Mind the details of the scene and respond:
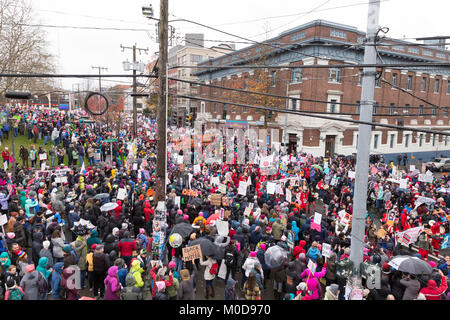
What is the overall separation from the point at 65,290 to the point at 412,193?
15.2 meters

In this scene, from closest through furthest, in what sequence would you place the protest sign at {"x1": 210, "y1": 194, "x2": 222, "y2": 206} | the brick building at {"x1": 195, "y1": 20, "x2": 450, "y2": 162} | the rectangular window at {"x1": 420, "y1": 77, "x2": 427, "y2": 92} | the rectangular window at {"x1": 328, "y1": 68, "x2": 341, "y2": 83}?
1. the protest sign at {"x1": 210, "y1": 194, "x2": 222, "y2": 206}
2. the brick building at {"x1": 195, "y1": 20, "x2": 450, "y2": 162}
3. the rectangular window at {"x1": 328, "y1": 68, "x2": 341, "y2": 83}
4. the rectangular window at {"x1": 420, "y1": 77, "x2": 427, "y2": 92}

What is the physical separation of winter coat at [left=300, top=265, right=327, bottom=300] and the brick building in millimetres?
19028

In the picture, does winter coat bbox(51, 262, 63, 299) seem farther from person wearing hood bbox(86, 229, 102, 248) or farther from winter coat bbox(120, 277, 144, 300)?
winter coat bbox(120, 277, 144, 300)

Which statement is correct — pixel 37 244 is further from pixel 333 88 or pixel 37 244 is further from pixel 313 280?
pixel 333 88

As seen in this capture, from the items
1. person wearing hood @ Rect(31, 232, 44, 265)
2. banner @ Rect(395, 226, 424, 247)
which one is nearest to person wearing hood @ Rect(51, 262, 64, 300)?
person wearing hood @ Rect(31, 232, 44, 265)

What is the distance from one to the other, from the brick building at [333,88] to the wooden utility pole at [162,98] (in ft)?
52.0

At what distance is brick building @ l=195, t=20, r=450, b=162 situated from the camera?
2911 centimetres

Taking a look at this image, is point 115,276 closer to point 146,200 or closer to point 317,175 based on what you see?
point 146,200

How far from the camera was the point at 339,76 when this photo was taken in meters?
30.5

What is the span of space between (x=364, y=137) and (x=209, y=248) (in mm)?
4411

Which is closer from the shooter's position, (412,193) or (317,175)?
(412,193)

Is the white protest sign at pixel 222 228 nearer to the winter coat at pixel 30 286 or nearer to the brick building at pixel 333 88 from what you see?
the winter coat at pixel 30 286
